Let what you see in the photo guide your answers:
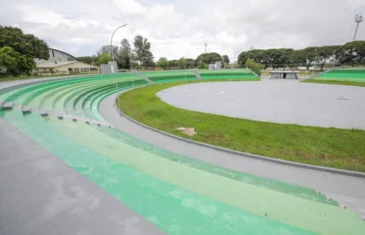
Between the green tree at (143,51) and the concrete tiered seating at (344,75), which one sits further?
the green tree at (143,51)

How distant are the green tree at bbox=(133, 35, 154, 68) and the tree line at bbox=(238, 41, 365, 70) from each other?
40028mm

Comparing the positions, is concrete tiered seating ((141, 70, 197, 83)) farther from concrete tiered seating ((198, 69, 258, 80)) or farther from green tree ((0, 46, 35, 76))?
green tree ((0, 46, 35, 76))

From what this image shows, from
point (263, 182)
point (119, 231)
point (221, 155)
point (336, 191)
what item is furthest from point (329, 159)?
point (119, 231)

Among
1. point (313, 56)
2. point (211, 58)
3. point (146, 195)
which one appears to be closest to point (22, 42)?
point (146, 195)

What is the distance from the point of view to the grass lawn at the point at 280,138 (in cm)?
570

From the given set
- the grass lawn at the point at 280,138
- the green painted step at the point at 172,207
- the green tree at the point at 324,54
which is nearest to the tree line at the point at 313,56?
the green tree at the point at 324,54

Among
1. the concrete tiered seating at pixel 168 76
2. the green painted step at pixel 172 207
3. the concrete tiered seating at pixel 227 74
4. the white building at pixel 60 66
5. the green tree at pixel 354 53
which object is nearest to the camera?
the green painted step at pixel 172 207

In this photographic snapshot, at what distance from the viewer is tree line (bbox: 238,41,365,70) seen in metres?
50.3

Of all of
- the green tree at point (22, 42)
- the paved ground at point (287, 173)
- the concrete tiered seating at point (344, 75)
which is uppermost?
the green tree at point (22, 42)

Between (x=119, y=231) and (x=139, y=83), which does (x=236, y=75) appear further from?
(x=119, y=231)

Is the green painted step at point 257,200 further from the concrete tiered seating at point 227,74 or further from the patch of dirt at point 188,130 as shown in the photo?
the concrete tiered seating at point 227,74

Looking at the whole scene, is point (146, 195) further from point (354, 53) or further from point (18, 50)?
point (354, 53)

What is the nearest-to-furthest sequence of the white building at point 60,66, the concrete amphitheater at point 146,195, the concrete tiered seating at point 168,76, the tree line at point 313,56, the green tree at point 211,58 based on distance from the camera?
the concrete amphitheater at point 146,195 → the concrete tiered seating at point 168,76 → the white building at point 60,66 → the tree line at point 313,56 → the green tree at point 211,58

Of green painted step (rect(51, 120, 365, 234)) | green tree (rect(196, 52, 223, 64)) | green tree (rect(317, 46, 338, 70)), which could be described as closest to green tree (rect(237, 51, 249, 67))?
green tree (rect(196, 52, 223, 64))
